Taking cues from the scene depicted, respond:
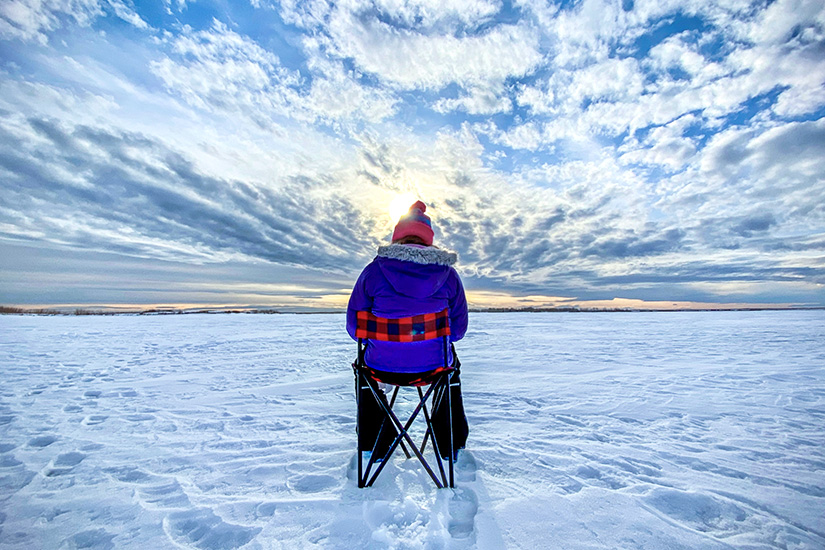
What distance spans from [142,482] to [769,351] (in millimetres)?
12140

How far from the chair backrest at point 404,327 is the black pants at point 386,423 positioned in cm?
35

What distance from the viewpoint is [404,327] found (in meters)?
2.10

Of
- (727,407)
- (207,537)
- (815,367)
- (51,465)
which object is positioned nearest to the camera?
(207,537)

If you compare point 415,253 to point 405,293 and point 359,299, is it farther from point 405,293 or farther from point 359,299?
point 359,299

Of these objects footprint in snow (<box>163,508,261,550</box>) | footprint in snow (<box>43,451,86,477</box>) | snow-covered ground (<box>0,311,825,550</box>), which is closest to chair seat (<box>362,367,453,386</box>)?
snow-covered ground (<box>0,311,825,550</box>)

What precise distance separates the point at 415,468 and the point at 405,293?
1.41 meters

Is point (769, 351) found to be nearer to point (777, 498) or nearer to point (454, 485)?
point (777, 498)

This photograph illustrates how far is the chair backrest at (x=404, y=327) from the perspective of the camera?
2.10m

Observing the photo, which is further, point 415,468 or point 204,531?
point 415,468

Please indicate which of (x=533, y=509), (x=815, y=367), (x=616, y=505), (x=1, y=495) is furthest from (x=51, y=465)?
(x=815, y=367)

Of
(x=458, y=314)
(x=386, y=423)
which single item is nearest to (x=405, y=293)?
(x=458, y=314)

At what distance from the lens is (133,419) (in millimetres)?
3590

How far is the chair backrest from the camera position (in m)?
2.10

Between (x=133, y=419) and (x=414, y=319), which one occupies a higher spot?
(x=414, y=319)
